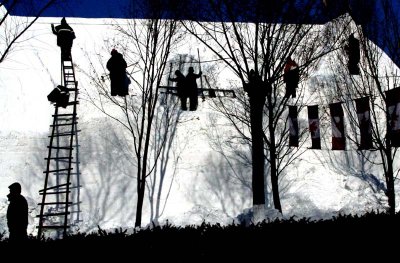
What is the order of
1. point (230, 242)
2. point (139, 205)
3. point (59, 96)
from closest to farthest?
point (230, 242) < point (139, 205) < point (59, 96)

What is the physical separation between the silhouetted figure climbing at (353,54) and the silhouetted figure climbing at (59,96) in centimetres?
862

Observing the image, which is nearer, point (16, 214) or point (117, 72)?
point (16, 214)

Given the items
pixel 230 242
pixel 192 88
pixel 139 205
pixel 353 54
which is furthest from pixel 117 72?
pixel 230 242

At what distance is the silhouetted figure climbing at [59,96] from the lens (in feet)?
38.2

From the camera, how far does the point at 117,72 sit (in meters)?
13.1

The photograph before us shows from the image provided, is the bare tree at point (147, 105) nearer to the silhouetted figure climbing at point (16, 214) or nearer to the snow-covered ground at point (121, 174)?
the snow-covered ground at point (121, 174)

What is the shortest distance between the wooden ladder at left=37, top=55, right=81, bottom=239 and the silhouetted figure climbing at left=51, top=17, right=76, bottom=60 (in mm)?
282

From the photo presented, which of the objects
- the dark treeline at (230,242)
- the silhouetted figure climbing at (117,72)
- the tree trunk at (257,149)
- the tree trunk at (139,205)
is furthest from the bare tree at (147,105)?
the dark treeline at (230,242)

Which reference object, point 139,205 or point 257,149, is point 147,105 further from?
point 257,149

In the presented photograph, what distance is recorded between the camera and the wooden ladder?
1053cm

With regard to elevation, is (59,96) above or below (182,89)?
below

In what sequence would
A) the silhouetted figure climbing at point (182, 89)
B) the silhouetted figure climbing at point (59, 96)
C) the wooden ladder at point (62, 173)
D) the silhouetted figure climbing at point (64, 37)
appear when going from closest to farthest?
1. the wooden ladder at point (62, 173)
2. the silhouetted figure climbing at point (59, 96)
3. the silhouetted figure climbing at point (64, 37)
4. the silhouetted figure climbing at point (182, 89)

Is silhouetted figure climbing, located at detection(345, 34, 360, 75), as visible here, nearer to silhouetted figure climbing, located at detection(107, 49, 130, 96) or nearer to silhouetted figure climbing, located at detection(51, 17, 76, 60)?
silhouetted figure climbing, located at detection(107, 49, 130, 96)

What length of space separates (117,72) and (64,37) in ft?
6.51
